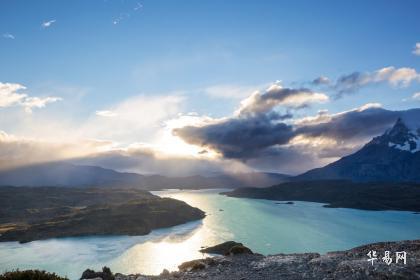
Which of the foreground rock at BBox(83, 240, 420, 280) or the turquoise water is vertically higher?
the foreground rock at BBox(83, 240, 420, 280)

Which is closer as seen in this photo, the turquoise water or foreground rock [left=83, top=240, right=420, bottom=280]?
foreground rock [left=83, top=240, right=420, bottom=280]

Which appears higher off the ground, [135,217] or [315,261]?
[315,261]

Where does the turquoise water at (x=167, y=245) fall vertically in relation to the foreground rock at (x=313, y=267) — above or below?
below

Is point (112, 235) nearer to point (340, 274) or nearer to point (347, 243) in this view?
point (347, 243)

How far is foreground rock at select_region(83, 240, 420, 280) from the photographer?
88.6ft

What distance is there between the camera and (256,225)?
19938 centimetres

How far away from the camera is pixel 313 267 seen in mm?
31625

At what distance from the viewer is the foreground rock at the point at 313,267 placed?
88.6 ft

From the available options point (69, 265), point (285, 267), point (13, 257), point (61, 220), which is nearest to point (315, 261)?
point (285, 267)

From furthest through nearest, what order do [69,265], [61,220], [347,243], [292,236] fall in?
[61,220], [292,236], [347,243], [69,265]

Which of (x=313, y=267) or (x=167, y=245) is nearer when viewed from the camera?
(x=313, y=267)

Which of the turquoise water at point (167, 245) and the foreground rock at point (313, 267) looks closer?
the foreground rock at point (313, 267)

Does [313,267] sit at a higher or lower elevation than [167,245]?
higher

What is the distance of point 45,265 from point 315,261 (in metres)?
103
